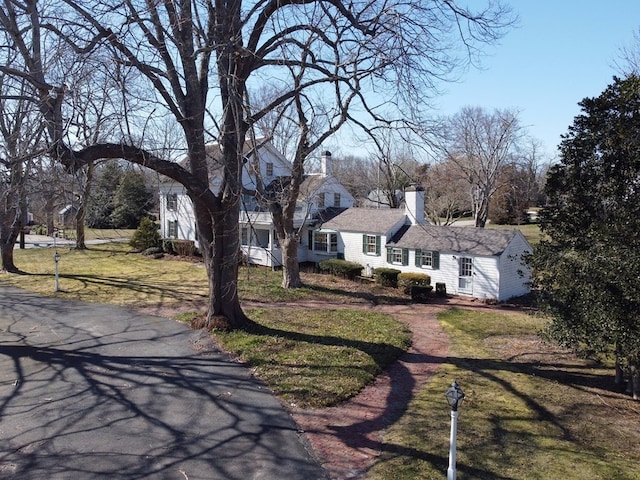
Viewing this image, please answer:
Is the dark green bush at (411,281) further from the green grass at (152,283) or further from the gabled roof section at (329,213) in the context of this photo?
the gabled roof section at (329,213)

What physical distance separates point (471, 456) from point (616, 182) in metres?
6.40

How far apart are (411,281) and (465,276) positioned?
2.57 meters

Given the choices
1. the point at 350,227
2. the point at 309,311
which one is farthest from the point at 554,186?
the point at 350,227

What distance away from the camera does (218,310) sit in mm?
12766

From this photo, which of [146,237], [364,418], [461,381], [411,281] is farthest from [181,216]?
[364,418]

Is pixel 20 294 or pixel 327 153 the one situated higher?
pixel 327 153

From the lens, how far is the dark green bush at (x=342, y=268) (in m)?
24.2

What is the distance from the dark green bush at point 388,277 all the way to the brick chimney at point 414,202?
3.47m

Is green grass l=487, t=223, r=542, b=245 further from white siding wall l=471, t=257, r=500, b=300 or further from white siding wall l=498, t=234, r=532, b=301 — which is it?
white siding wall l=471, t=257, r=500, b=300

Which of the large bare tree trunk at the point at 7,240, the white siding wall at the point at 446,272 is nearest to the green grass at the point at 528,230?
the white siding wall at the point at 446,272

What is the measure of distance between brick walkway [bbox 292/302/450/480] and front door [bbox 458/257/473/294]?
9223 mm

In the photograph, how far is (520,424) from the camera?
8.17 meters

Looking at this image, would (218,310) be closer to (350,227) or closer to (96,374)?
(96,374)

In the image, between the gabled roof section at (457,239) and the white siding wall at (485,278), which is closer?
the white siding wall at (485,278)
